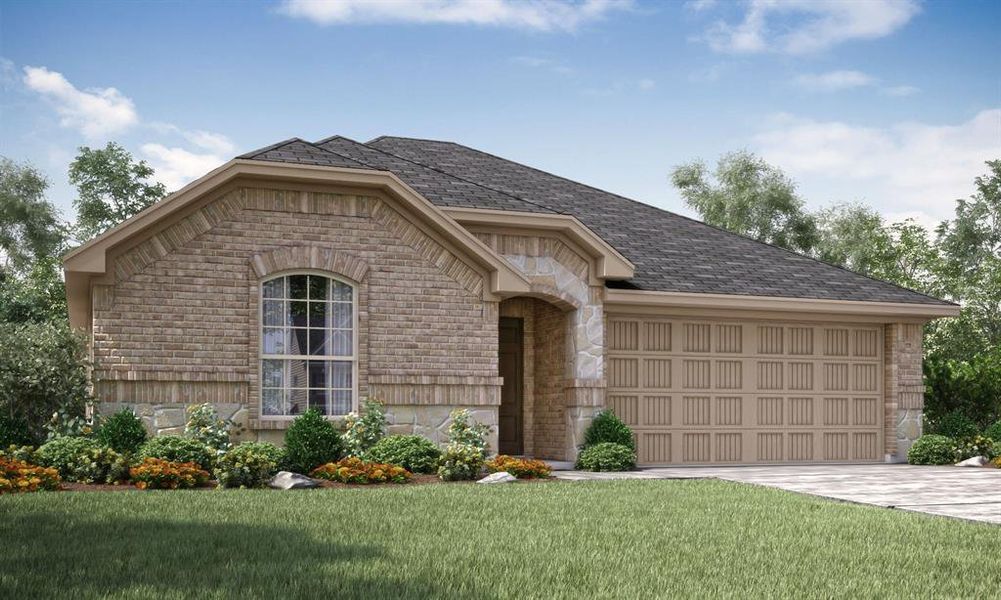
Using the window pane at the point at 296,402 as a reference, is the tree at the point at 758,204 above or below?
above

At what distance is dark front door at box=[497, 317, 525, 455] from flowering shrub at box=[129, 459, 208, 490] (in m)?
7.36

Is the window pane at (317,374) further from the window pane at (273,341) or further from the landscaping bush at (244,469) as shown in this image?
the landscaping bush at (244,469)

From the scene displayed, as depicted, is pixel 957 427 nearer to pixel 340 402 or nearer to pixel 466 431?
pixel 466 431

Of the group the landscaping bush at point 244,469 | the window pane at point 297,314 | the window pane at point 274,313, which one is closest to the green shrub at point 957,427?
the window pane at point 297,314

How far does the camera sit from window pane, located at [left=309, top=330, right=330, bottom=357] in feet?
51.6

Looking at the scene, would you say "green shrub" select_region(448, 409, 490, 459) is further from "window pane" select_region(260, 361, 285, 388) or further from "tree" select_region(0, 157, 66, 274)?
"tree" select_region(0, 157, 66, 274)

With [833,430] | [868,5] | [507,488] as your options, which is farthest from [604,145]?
[507,488]

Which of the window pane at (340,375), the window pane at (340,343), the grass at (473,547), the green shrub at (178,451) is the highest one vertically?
the window pane at (340,343)

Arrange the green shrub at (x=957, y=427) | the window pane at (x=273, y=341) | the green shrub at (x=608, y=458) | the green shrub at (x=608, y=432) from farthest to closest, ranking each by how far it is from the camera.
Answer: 1. the green shrub at (x=957, y=427)
2. the green shrub at (x=608, y=432)
3. the green shrub at (x=608, y=458)
4. the window pane at (x=273, y=341)

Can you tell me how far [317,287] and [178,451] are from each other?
3277 mm

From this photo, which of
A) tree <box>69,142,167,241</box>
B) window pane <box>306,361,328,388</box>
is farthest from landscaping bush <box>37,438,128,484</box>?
tree <box>69,142,167,241</box>

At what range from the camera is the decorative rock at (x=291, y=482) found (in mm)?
12891

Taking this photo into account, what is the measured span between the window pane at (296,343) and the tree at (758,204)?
30223 millimetres

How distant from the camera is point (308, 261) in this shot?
51.2ft
